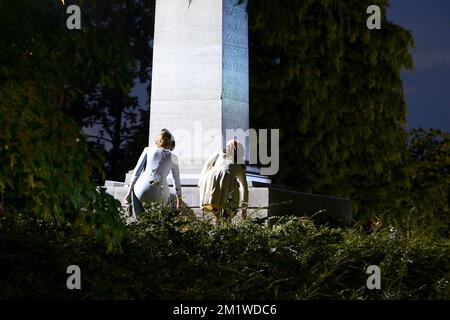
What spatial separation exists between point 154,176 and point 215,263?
4.15 metres

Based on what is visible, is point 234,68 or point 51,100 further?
point 234,68

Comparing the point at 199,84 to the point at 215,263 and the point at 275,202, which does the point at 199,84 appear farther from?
the point at 215,263

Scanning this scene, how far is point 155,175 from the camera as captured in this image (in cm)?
1270

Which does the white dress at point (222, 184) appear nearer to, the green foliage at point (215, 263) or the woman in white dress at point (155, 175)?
the woman in white dress at point (155, 175)

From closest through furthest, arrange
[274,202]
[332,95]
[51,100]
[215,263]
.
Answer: [51,100] → [215,263] → [274,202] → [332,95]

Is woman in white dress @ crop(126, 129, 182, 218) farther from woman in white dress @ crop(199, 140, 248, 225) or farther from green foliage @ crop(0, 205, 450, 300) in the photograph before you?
green foliage @ crop(0, 205, 450, 300)

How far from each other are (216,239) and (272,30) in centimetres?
1478

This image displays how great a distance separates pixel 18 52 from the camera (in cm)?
564

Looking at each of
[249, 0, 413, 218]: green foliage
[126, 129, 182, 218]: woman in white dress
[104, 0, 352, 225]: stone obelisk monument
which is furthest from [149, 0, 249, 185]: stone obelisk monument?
[249, 0, 413, 218]: green foliage

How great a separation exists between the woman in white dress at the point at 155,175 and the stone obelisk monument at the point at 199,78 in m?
1.60

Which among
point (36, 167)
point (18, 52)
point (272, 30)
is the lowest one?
point (36, 167)

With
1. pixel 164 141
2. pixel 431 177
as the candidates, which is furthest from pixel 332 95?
pixel 164 141

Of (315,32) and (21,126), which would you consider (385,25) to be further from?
(21,126)
